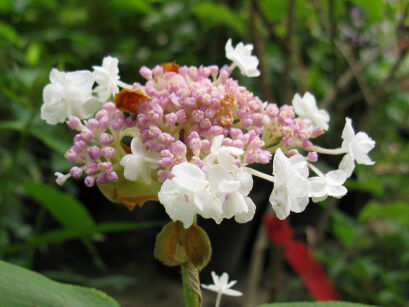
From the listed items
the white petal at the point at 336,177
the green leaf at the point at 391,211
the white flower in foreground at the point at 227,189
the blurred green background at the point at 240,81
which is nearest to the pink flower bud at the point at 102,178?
the white flower in foreground at the point at 227,189

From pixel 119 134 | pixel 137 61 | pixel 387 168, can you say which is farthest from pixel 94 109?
pixel 387 168

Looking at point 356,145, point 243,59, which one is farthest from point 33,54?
point 356,145

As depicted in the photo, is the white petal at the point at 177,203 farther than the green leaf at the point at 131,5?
No

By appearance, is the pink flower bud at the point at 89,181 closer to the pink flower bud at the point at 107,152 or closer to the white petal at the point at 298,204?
the pink flower bud at the point at 107,152

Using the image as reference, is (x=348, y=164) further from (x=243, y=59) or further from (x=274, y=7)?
(x=274, y=7)

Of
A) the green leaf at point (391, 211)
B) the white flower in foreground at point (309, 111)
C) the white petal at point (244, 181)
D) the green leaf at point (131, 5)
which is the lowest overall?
the white petal at point (244, 181)

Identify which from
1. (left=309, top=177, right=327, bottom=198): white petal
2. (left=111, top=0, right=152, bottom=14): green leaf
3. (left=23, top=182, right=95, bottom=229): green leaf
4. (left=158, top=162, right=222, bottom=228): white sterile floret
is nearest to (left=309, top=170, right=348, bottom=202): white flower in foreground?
(left=309, top=177, right=327, bottom=198): white petal
